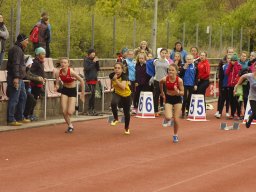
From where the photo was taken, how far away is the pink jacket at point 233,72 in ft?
84.2

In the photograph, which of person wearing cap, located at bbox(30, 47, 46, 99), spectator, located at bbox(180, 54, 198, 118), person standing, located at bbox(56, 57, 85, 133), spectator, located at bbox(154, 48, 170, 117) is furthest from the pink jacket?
person standing, located at bbox(56, 57, 85, 133)

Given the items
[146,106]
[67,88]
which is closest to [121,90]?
[67,88]

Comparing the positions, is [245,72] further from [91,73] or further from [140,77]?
[91,73]

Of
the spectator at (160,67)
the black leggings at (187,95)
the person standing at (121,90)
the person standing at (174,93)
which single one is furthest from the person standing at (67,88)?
the black leggings at (187,95)

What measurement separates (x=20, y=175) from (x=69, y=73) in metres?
6.64

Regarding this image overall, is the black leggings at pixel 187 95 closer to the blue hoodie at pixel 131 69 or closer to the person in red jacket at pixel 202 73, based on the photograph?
the person in red jacket at pixel 202 73

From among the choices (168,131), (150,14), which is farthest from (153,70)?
(150,14)

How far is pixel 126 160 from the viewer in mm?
16109

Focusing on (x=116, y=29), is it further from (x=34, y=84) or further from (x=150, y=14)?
(x=150, y=14)

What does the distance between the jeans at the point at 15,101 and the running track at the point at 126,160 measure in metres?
0.66

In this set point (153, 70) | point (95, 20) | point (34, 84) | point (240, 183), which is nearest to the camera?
point (240, 183)

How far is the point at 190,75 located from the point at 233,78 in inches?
50.6

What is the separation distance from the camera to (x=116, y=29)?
3244 centimetres

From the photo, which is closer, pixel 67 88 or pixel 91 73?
pixel 67 88
